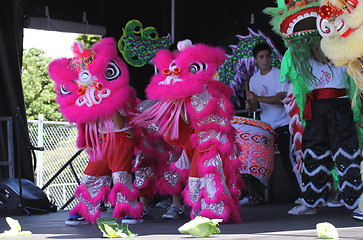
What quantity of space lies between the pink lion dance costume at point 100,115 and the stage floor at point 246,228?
0.24 metres

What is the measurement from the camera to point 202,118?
3.64 m

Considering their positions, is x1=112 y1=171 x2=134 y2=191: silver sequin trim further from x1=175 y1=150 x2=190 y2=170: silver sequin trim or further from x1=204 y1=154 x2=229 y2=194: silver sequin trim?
→ x1=204 y1=154 x2=229 y2=194: silver sequin trim

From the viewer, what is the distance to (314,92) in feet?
13.4

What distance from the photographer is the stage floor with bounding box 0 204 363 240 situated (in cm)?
278

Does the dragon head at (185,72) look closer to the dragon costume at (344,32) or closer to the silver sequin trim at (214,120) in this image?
the silver sequin trim at (214,120)

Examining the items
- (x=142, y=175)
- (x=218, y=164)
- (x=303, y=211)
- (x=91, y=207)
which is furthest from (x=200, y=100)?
(x=303, y=211)

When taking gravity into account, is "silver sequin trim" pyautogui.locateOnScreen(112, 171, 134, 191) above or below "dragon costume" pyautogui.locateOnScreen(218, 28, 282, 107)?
below

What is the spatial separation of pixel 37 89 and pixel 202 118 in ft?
38.3

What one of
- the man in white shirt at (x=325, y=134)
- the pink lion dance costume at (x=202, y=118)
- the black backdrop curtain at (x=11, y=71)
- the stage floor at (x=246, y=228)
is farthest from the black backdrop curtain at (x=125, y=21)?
the pink lion dance costume at (x=202, y=118)

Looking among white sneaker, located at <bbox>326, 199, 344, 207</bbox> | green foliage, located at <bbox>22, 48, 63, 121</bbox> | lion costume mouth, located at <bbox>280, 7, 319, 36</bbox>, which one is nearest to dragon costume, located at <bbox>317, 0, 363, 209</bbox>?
lion costume mouth, located at <bbox>280, 7, 319, 36</bbox>

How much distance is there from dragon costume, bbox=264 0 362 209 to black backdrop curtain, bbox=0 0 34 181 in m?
2.82

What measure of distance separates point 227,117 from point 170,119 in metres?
0.40

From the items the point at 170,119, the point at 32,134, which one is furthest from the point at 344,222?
the point at 32,134

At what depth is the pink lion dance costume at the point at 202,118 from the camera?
3.56 metres
